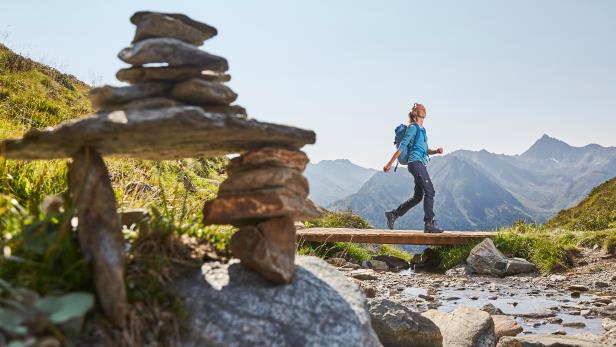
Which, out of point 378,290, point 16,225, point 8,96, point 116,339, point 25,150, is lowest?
point 378,290

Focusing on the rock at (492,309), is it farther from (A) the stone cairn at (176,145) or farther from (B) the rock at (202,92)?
(B) the rock at (202,92)

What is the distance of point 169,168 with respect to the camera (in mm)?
17438

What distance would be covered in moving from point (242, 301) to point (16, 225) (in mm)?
1799

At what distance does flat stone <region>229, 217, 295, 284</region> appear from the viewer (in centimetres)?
424

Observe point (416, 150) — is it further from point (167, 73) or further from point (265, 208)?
point (167, 73)

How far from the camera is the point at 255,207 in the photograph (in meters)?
4.32

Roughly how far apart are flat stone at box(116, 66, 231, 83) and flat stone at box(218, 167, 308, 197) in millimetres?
888

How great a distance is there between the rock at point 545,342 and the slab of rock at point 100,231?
197 inches

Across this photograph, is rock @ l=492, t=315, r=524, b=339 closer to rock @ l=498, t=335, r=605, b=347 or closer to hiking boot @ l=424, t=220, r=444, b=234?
rock @ l=498, t=335, r=605, b=347

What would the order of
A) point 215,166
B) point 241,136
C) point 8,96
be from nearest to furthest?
point 241,136 → point 8,96 → point 215,166

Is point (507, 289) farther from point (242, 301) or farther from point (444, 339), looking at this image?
point (242, 301)

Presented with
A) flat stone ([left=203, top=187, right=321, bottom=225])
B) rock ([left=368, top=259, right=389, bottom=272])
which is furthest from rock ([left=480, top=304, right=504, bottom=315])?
rock ([left=368, top=259, right=389, bottom=272])

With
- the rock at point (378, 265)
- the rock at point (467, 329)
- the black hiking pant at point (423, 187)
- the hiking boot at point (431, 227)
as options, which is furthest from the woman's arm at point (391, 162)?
the rock at point (467, 329)

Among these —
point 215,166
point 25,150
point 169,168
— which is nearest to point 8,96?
point 169,168
